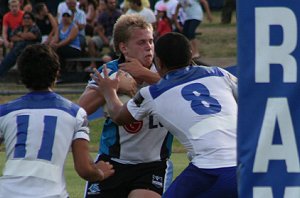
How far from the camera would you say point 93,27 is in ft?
Result: 74.0

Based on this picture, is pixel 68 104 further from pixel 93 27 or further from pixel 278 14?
pixel 93 27

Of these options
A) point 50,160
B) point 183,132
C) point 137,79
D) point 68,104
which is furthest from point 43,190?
point 137,79

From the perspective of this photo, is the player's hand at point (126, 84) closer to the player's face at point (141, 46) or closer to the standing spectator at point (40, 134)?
the player's face at point (141, 46)

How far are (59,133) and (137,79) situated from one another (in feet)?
5.08

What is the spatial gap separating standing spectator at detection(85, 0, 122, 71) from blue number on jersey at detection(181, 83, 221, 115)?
1490 centimetres

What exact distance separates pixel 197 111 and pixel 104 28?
15658 millimetres

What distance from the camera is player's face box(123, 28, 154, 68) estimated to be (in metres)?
7.23

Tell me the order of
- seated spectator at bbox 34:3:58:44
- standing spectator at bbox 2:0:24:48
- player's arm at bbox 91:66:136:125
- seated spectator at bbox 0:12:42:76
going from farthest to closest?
standing spectator at bbox 2:0:24:48, seated spectator at bbox 34:3:58:44, seated spectator at bbox 0:12:42:76, player's arm at bbox 91:66:136:125

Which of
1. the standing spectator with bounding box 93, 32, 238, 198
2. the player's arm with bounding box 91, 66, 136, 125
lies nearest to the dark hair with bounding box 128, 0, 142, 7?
the player's arm with bounding box 91, 66, 136, 125

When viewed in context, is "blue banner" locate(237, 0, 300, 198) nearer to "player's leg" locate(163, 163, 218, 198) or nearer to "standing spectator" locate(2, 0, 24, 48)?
"player's leg" locate(163, 163, 218, 198)

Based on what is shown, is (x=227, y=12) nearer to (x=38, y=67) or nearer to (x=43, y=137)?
(x=38, y=67)

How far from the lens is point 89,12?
23406 millimetres

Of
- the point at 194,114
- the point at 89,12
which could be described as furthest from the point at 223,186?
the point at 89,12

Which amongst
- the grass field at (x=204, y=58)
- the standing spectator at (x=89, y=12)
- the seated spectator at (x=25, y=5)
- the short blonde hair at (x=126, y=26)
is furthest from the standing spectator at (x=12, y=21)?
the short blonde hair at (x=126, y=26)
